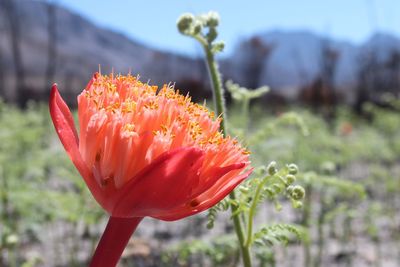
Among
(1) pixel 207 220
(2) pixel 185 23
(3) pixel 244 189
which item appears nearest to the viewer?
(3) pixel 244 189

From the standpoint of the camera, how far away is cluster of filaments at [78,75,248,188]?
2.76ft

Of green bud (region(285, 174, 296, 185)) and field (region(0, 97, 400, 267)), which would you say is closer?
green bud (region(285, 174, 296, 185))

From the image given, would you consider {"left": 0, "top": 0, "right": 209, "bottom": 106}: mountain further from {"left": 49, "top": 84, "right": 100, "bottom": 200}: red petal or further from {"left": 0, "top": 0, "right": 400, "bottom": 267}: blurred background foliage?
{"left": 49, "top": 84, "right": 100, "bottom": 200}: red petal

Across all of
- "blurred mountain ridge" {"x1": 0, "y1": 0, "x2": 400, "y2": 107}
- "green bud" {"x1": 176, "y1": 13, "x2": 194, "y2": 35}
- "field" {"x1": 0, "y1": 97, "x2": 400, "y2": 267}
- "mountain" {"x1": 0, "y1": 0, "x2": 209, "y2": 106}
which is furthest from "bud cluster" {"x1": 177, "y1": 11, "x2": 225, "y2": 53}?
"mountain" {"x1": 0, "y1": 0, "x2": 209, "y2": 106}

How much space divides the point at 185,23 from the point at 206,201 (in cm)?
58

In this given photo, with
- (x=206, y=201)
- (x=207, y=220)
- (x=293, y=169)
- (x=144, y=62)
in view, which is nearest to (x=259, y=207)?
(x=207, y=220)

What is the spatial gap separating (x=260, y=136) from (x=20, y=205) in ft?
5.19

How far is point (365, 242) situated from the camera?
540 centimetres

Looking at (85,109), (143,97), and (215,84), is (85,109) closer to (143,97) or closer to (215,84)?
(143,97)

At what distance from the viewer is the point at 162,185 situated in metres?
0.78

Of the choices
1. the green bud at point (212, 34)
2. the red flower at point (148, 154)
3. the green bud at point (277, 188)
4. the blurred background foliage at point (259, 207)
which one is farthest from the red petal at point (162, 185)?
the green bud at point (212, 34)

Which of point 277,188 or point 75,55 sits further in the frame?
point 75,55

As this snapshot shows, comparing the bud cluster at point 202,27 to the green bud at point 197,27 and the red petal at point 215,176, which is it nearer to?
the green bud at point 197,27

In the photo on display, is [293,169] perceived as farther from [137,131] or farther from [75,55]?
[75,55]
